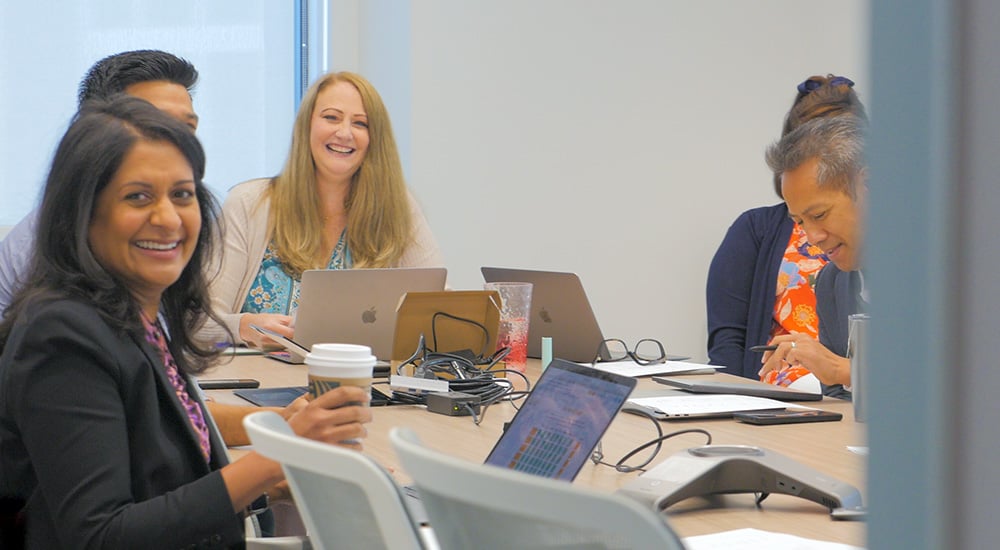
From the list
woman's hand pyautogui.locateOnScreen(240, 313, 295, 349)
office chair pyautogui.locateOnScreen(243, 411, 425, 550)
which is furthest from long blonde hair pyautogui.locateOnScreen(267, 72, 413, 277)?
office chair pyautogui.locateOnScreen(243, 411, 425, 550)

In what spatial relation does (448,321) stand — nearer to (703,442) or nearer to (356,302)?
(356,302)

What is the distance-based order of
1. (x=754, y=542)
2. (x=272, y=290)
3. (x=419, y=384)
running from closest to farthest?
(x=754, y=542) → (x=419, y=384) → (x=272, y=290)

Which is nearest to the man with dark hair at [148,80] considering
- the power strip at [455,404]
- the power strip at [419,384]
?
the power strip at [419,384]

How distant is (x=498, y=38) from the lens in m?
4.21

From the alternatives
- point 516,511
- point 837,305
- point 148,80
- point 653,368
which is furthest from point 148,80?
point 516,511

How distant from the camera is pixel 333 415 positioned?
1389mm

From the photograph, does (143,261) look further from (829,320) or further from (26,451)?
(829,320)

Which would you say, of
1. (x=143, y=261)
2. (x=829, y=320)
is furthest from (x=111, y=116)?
(x=829, y=320)

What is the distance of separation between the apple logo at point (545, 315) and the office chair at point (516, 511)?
207cm

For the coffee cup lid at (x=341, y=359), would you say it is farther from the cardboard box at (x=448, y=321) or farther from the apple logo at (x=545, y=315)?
the apple logo at (x=545, y=315)

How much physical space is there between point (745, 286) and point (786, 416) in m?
1.76

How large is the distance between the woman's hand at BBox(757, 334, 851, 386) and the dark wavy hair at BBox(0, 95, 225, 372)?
1.47m

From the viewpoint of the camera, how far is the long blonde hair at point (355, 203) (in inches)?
132

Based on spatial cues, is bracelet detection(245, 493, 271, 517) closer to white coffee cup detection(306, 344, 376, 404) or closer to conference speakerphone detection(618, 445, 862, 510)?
white coffee cup detection(306, 344, 376, 404)
